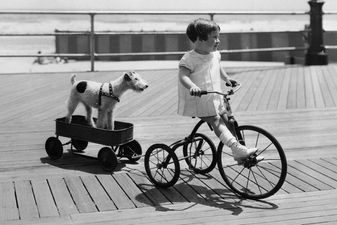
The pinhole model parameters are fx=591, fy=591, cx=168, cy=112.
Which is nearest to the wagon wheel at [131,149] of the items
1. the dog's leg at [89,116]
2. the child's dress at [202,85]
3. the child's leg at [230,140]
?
the dog's leg at [89,116]

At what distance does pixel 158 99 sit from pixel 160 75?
245 cm

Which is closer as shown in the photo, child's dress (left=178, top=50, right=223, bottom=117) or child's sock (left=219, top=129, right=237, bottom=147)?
child's sock (left=219, top=129, right=237, bottom=147)

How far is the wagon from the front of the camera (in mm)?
4656

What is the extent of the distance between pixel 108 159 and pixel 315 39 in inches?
348

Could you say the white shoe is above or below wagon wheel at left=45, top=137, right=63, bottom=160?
above

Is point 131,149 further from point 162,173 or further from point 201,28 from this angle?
point 201,28

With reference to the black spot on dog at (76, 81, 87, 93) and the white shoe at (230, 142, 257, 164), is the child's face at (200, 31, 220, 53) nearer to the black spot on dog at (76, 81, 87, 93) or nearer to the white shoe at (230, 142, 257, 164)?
the white shoe at (230, 142, 257, 164)

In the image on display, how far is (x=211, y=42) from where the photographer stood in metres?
3.99

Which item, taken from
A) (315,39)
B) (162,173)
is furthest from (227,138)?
(315,39)

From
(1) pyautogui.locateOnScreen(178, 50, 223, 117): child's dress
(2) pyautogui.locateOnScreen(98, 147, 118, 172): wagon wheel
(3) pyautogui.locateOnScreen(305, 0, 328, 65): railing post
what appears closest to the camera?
(1) pyautogui.locateOnScreen(178, 50, 223, 117): child's dress

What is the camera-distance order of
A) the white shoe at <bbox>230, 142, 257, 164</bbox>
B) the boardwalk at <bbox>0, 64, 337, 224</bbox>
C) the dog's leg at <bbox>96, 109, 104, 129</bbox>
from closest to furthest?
the boardwalk at <bbox>0, 64, 337, 224</bbox> → the white shoe at <bbox>230, 142, 257, 164</bbox> → the dog's leg at <bbox>96, 109, 104, 129</bbox>

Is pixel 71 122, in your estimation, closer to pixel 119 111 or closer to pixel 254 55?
pixel 119 111

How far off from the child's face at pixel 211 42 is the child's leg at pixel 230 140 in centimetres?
47

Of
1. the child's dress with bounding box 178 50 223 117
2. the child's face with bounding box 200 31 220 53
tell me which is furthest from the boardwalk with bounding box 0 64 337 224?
the child's face with bounding box 200 31 220 53
